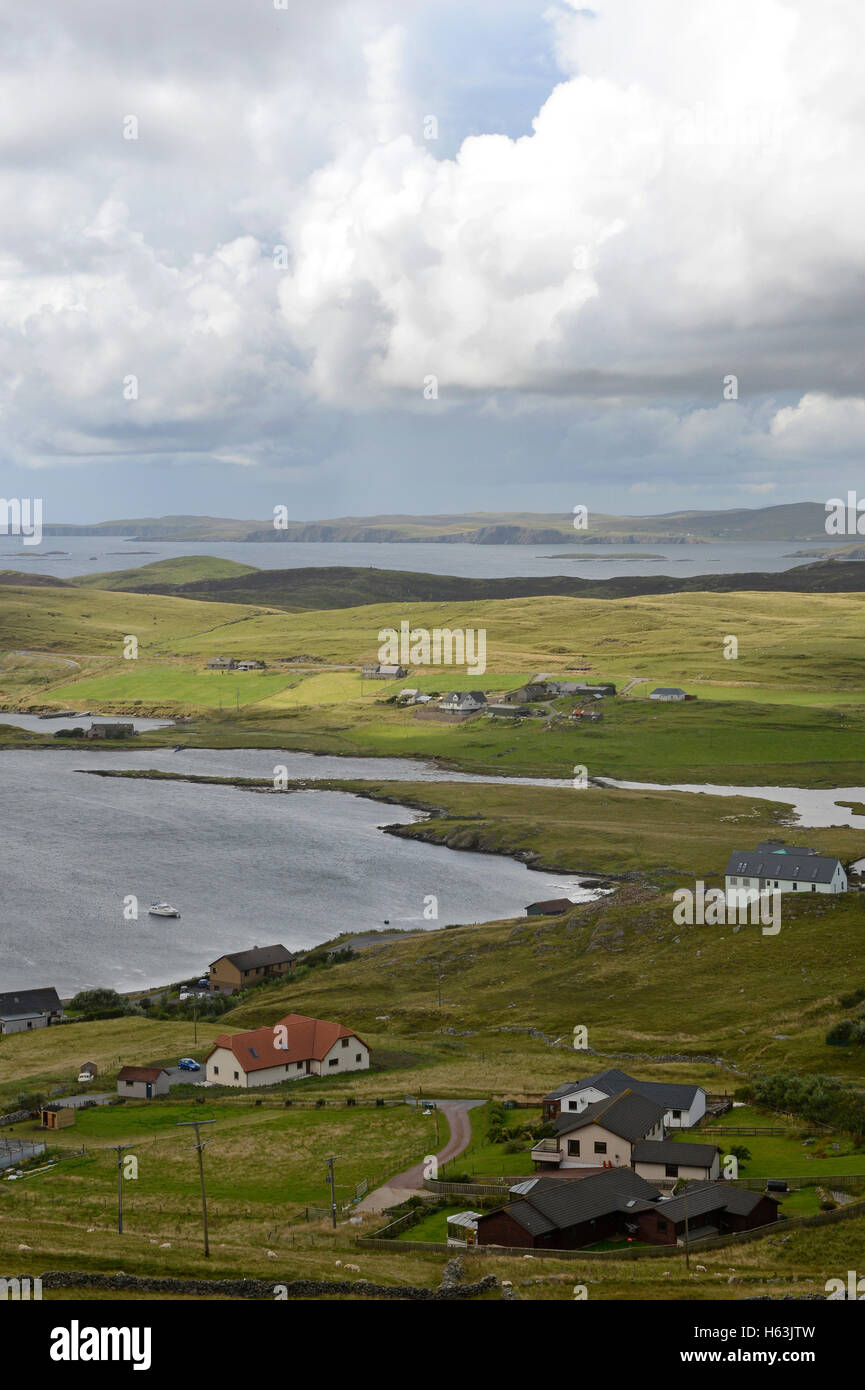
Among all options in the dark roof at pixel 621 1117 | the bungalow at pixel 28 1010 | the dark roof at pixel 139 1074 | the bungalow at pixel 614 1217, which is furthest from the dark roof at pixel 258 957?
the bungalow at pixel 614 1217

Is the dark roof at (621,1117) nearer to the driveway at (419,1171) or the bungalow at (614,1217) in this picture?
the driveway at (419,1171)

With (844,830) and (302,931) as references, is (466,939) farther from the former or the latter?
(844,830)

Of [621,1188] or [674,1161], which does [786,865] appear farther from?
[621,1188]

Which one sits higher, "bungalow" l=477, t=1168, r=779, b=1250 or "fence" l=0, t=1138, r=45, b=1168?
"bungalow" l=477, t=1168, r=779, b=1250

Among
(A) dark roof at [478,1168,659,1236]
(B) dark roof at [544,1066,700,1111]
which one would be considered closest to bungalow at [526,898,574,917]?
(B) dark roof at [544,1066,700,1111]

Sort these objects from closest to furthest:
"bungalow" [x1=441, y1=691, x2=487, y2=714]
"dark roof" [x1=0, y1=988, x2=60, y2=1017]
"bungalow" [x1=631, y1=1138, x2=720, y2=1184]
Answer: "bungalow" [x1=631, y1=1138, x2=720, y2=1184], "dark roof" [x1=0, y1=988, x2=60, y2=1017], "bungalow" [x1=441, y1=691, x2=487, y2=714]

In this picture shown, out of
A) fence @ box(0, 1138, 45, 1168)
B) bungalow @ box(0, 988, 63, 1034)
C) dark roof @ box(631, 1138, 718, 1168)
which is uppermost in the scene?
dark roof @ box(631, 1138, 718, 1168)

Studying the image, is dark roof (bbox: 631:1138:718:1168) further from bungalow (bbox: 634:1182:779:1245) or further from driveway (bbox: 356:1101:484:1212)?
driveway (bbox: 356:1101:484:1212)
